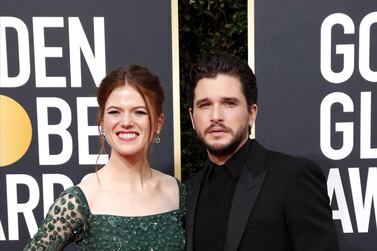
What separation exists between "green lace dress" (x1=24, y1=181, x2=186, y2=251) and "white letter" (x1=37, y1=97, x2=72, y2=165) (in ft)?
1.71

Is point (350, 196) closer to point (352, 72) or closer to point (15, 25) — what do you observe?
point (352, 72)

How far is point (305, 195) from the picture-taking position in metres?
1.25

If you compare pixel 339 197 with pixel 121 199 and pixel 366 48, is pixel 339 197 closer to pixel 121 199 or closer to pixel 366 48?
pixel 366 48

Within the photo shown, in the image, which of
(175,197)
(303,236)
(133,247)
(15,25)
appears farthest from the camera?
(15,25)

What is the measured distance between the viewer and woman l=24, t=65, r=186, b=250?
142 cm

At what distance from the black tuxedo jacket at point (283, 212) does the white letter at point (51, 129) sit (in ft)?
3.09

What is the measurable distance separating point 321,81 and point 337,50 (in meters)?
0.16

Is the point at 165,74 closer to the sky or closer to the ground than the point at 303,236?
closer to the sky

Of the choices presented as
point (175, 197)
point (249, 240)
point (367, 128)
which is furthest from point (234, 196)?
point (367, 128)

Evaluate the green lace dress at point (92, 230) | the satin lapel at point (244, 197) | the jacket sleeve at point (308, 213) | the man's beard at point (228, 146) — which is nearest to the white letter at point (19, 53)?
the green lace dress at point (92, 230)

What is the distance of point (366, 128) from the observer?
1.96 metres

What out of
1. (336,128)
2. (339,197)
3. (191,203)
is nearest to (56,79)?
(191,203)

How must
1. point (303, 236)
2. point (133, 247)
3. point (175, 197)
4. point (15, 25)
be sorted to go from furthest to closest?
point (15, 25) → point (175, 197) → point (133, 247) → point (303, 236)

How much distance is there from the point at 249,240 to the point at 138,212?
0.42 m
